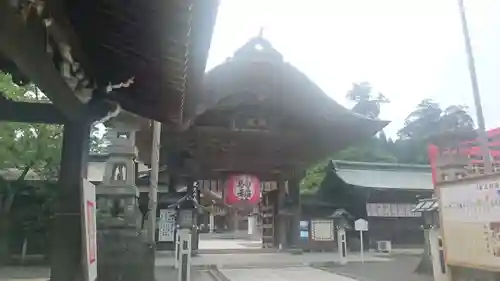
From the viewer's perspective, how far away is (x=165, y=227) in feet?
56.1

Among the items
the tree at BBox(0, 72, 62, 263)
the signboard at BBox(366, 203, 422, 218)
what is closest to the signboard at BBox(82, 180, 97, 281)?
the tree at BBox(0, 72, 62, 263)

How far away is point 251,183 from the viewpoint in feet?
56.2

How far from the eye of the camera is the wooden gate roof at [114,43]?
2359 millimetres

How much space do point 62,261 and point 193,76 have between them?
6.49ft

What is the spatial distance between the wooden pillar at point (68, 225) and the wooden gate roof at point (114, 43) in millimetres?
518

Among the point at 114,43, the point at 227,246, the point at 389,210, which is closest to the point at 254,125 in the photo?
the point at 389,210

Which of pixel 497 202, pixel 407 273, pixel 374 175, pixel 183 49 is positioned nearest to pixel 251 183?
pixel 407 273

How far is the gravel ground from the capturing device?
10.9m

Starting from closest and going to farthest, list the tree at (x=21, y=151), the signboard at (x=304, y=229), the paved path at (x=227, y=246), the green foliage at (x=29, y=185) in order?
the tree at (x=21, y=151), the green foliage at (x=29, y=185), the signboard at (x=304, y=229), the paved path at (x=227, y=246)

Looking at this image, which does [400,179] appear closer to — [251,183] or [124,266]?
[251,183]

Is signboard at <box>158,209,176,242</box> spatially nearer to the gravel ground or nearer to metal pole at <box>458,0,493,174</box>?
the gravel ground

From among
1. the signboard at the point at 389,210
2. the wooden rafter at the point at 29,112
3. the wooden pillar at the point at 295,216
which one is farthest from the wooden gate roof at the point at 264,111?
the wooden rafter at the point at 29,112

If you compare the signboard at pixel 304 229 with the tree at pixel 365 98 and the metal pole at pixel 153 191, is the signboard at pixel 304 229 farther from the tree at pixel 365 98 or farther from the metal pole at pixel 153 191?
the tree at pixel 365 98

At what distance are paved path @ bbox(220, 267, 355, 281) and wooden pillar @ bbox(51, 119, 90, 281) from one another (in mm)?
7591
